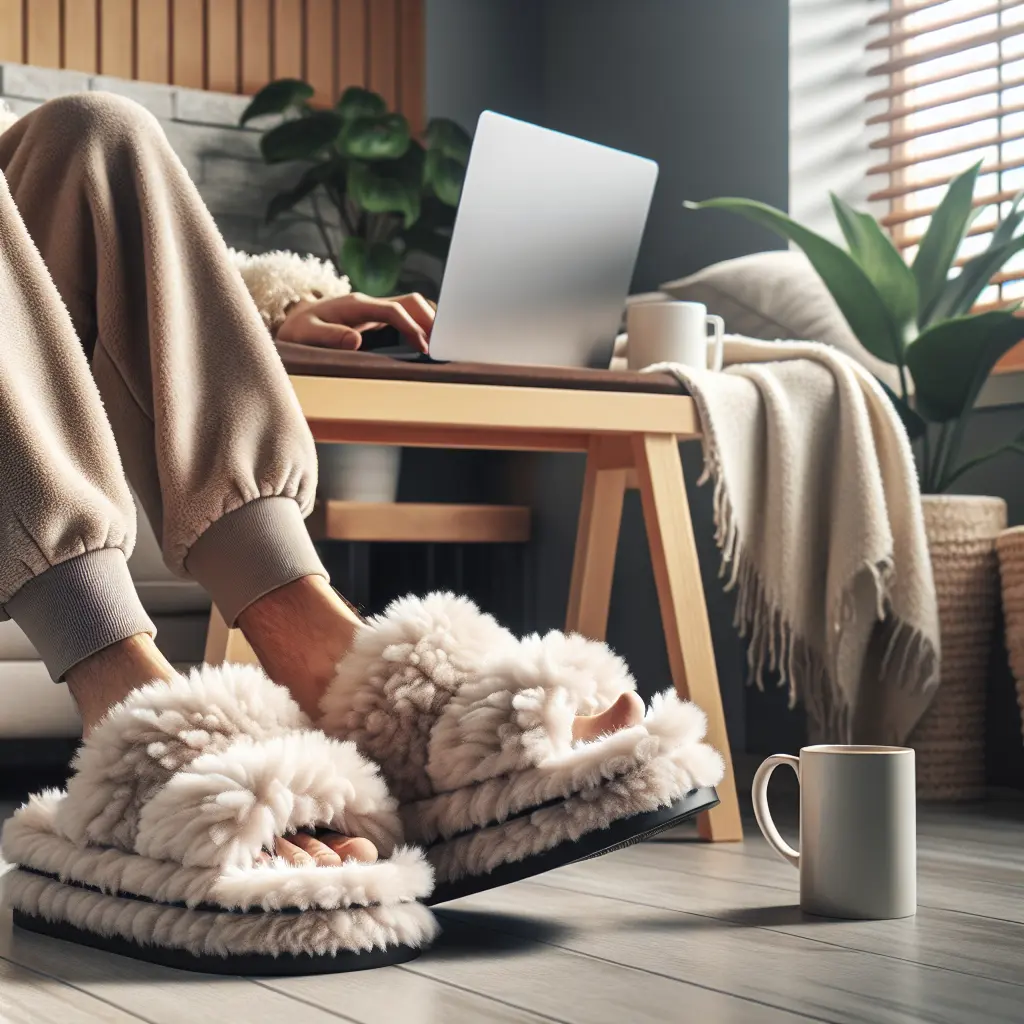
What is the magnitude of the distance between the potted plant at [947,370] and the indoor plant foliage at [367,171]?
125 cm

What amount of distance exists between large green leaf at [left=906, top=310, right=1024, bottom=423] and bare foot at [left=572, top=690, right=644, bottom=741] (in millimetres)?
997

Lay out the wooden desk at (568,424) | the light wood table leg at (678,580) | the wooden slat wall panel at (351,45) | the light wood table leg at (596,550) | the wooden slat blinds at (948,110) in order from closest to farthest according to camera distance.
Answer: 1. the wooden desk at (568,424)
2. the light wood table leg at (678,580)
3. the light wood table leg at (596,550)
4. the wooden slat blinds at (948,110)
5. the wooden slat wall panel at (351,45)

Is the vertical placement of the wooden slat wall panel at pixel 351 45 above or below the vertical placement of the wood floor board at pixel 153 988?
above

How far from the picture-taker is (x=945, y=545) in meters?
1.72

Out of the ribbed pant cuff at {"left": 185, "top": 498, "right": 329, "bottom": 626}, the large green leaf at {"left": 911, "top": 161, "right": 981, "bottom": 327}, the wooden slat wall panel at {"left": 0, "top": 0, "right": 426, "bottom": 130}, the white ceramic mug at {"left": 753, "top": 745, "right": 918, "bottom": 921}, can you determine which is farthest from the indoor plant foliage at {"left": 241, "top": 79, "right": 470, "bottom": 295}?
the white ceramic mug at {"left": 753, "top": 745, "right": 918, "bottom": 921}

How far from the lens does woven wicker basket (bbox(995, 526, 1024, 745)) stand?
1665 mm

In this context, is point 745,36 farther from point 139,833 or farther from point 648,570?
point 139,833

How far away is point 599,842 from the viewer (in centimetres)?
77

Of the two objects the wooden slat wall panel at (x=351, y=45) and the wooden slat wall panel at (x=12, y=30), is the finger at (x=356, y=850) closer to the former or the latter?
the wooden slat wall panel at (x=12, y=30)

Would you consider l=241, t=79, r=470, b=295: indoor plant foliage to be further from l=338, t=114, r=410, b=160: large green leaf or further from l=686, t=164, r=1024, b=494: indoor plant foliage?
l=686, t=164, r=1024, b=494: indoor plant foliage

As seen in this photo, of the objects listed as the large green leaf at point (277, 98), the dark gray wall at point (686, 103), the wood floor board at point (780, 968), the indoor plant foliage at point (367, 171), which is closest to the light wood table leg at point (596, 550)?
the wood floor board at point (780, 968)

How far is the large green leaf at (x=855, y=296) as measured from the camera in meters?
1.75

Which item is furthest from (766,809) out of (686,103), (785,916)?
(686,103)

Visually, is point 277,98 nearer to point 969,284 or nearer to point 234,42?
point 234,42
